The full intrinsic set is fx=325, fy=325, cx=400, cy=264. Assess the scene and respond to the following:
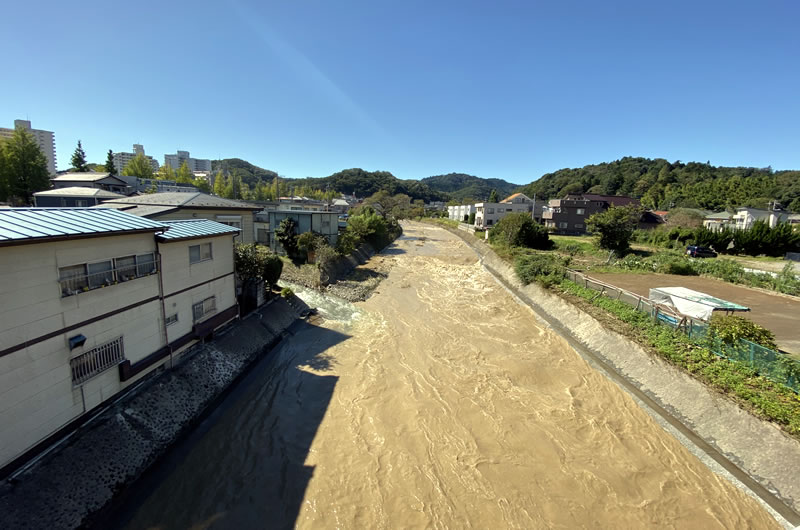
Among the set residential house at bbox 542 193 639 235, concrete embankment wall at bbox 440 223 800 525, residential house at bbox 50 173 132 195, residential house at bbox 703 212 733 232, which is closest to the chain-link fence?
concrete embankment wall at bbox 440 223 800 525

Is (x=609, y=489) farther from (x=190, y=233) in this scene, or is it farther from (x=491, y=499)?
(x=190, y=233)

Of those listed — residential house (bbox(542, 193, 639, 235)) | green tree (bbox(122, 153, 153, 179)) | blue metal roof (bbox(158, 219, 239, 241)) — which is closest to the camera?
blue metal roof (bbox(158, 219, 239, 241))

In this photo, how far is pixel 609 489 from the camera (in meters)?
7.33

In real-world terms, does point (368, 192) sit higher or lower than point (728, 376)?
higher

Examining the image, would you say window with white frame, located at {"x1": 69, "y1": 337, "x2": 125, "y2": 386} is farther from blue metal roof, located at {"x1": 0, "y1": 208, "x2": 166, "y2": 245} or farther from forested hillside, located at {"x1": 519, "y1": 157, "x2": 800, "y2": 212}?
forested hillside, located at {"x1": 519, "y1": 157, "x2": 800, "y2": 212}

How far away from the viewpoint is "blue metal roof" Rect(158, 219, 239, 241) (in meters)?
8.96

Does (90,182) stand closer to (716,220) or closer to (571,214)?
(571,214)

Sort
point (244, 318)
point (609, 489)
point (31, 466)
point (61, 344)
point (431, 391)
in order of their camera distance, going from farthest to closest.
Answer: point (244, 318), point (431, 391), point (609, 489), point (61, 344), point (31, 466)

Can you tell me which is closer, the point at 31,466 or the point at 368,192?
the point at 31,466

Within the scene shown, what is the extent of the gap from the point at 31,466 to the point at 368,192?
145 m

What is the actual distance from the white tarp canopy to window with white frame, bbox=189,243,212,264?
16711 mm

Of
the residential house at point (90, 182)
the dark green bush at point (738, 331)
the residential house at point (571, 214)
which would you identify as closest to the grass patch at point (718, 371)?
the dark green bush at point (738, 331)

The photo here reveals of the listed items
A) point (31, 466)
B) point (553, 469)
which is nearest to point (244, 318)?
point (31, 466)

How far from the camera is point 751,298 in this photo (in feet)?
59.0
